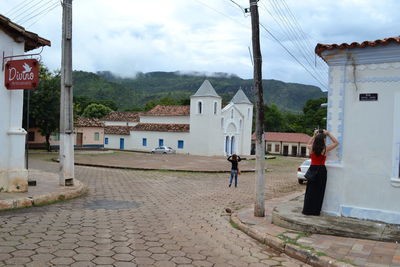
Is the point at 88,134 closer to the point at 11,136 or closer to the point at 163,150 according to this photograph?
the point at 163,150

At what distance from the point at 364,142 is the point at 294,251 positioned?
114 inches

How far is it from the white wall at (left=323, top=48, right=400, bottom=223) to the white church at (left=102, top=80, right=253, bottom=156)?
3548cm

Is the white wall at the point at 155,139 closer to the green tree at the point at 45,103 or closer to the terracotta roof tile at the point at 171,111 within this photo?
the terracotta roof tile at the point at 171,111

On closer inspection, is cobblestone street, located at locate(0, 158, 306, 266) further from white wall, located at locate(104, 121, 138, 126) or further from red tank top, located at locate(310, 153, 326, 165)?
white wall, located at locate(104, 121, 138, 126)

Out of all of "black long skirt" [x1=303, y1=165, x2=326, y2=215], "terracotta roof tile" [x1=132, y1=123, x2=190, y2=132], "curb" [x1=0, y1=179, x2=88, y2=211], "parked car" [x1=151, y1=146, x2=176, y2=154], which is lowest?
"parked car" [x1=151, y1=146, x2=176, y2=154]

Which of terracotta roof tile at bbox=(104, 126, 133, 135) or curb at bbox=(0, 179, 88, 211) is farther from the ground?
terracotta roof tile at bbox=(104, 126, 133, 135)

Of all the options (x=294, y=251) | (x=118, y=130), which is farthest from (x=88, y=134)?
(x=294, y=251)

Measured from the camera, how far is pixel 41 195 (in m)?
9.20

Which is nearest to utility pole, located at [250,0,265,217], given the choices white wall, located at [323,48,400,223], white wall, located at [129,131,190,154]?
white wall, located at [323,48,400,223]

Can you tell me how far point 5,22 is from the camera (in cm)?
893

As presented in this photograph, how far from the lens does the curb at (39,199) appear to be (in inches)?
321

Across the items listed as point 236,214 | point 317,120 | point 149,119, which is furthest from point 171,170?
point 317,120

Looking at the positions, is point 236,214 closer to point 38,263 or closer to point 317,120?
point 38,263

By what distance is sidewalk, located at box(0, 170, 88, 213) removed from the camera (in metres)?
8.30
